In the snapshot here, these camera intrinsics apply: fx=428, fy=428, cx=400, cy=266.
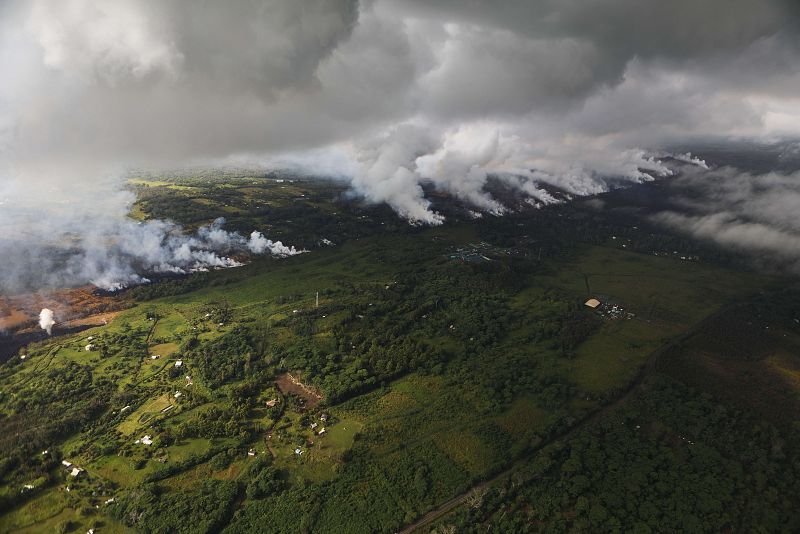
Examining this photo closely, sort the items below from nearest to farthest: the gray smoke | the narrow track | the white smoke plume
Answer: the narrow track → the white smoke plume → the gray smoke

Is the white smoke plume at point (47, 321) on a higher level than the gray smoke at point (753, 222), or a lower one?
lower

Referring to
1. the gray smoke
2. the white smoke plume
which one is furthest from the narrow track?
the white smoke plume

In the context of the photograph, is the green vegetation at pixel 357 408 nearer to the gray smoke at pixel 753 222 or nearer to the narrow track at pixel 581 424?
the narrow track at pixel 581 424

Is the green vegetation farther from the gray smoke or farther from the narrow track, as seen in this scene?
the gray smoke

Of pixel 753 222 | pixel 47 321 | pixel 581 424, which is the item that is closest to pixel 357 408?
pixel 581 424

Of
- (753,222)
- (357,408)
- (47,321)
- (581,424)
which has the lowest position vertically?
(47,321)

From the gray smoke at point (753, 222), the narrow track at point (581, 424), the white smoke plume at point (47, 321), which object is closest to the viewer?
the narrow track at point (581, 424)

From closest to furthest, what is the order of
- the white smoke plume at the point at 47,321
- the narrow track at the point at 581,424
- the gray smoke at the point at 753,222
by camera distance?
the narrow track at the point at 581,424
the white smoke plume at the point at 47,321
the gray smoke at the point at 753,222

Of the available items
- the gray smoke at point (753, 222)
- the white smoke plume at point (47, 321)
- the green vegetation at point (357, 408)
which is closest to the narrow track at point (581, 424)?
the green vegetation at point (357, 408)

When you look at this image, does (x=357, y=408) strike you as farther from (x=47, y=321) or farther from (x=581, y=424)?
(x=47, y=321)
